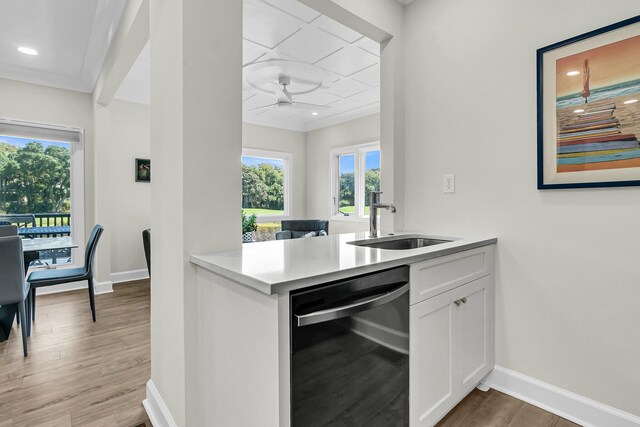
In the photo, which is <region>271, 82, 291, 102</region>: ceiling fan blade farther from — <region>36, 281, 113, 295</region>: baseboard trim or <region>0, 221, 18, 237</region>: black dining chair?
<region>36, 281, 113, 295</region>: baseboard trim

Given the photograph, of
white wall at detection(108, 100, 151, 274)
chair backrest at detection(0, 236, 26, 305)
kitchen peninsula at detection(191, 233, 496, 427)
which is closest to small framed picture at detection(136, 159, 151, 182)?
white wall at detection(108, 100, 151, 274)

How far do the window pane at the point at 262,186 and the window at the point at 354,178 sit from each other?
42.6 inches

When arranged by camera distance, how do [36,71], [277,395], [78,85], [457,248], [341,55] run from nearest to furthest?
[277,395]
[457,248]
[341,55]
[36,71]
[78,85]

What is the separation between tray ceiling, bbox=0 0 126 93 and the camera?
252cm

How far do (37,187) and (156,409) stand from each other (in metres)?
3.81

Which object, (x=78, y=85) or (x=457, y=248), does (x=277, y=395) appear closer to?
(x=457, y=248)

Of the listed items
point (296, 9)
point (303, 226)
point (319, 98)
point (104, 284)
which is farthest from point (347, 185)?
point (104, 284)

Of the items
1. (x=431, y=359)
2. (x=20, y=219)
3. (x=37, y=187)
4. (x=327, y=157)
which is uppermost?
(x=327, y=157)

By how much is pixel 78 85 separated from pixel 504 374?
17.2 feet

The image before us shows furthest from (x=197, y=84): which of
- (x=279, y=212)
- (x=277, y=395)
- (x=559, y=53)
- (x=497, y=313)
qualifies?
(x=279, y=212)

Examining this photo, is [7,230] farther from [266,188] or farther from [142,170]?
[266,188]

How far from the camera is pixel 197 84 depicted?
4.42 feet

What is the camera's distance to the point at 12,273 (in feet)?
7.38

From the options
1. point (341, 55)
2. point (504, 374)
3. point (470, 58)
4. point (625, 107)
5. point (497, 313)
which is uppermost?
point (341, 55)
